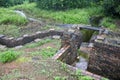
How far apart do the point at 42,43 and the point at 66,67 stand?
12.7ft

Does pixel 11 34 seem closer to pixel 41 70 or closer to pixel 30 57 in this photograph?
pixel 30 57

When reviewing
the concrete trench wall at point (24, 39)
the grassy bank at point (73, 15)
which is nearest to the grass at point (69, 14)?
the grassy bank at point (73, 15)

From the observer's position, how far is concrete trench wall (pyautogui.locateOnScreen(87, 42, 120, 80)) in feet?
23.6

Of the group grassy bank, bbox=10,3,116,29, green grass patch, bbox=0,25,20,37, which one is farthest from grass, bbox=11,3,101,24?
green grass patch, bbox=0,25,20,37

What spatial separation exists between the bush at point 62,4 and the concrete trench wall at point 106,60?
8996mm

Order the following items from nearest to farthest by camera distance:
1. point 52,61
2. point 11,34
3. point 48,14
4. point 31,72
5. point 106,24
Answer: point 31,72, point 52,61, point 11,34, point 106,24, point 48,14

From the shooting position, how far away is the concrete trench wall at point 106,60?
284 inches

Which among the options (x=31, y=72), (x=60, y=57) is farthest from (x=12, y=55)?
(x=60, y=57)

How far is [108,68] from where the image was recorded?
24.3ft

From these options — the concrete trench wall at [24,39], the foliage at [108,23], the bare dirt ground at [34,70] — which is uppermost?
the bare dirt ground at [34,70]

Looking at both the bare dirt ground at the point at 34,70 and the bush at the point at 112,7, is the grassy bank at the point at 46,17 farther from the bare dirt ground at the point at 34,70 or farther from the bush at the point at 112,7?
the bare dirt ground at the point at 34,70

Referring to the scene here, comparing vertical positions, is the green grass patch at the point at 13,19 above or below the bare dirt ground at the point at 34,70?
below

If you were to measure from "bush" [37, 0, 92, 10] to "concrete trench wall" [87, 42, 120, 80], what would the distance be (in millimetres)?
8996

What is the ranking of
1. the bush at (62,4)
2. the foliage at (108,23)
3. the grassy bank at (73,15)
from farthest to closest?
the bush at (62,4) → the grassy bank at (73,15) → the foliage at (108,23)
